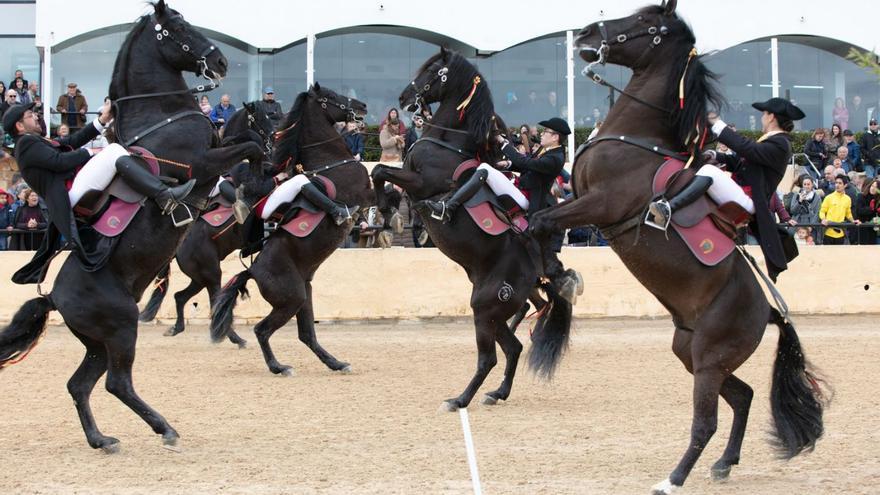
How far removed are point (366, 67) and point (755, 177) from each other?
1788 centimetres

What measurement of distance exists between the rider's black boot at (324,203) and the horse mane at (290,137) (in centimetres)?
46

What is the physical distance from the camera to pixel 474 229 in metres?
9.38

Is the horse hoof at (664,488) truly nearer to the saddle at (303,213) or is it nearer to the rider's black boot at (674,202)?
the rider's black boot at (674,202)

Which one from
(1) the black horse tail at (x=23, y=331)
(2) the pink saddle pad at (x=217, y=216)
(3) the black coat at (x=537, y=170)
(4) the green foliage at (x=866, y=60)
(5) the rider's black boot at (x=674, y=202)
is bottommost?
(1) the black horse tail at (x=23, y=331)

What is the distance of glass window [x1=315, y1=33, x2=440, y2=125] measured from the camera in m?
24.0

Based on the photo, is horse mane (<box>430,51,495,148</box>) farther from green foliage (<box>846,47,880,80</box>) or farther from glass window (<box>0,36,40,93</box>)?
glass window (<box>0,36,40,93</box>)

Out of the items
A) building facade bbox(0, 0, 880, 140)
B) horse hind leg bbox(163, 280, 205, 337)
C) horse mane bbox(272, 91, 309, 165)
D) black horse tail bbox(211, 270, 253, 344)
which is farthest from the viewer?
building facade bbox(0, 0, 880, 140)

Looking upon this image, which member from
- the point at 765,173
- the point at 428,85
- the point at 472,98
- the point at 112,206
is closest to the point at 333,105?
the point at 428,85

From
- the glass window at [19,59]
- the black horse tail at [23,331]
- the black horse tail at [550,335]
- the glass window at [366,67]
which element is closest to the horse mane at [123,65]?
the black horse tail at [23,331]

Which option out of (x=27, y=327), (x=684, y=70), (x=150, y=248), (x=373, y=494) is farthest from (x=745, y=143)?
(x=27, y=327)

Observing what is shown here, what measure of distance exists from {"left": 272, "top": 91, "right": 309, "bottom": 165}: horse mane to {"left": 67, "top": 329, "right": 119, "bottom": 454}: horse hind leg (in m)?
3.87

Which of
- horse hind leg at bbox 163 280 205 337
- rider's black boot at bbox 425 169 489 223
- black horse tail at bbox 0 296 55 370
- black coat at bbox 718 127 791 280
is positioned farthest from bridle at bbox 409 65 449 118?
horse hind leg at bbox 163 280 205 337

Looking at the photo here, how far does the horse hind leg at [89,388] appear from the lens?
7.39m

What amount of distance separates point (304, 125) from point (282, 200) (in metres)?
0.81
